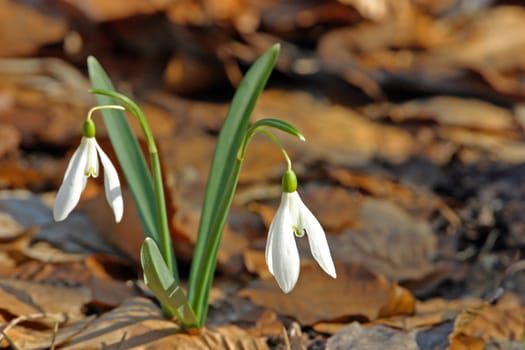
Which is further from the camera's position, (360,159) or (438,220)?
(360,159)

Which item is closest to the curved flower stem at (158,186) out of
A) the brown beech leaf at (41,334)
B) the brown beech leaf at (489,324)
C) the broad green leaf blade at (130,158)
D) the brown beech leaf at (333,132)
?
the broad green leaf blade at (130,158)

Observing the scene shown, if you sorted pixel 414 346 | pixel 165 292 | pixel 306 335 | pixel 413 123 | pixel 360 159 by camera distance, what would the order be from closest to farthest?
pixel 165 292, pixel 414 346, pixel 306 335, pixel 360 159, pixel 413 123

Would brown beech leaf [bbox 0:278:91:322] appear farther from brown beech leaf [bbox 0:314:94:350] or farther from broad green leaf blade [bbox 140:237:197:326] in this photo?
broad green leaf blade [bbox 140:237:197:326]

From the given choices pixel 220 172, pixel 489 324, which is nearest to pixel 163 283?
pixel 220 172

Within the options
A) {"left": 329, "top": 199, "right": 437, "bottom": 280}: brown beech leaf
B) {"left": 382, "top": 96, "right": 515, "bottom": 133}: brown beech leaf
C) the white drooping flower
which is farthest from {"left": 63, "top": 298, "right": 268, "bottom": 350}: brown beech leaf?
{"left": 382, "top": 96, "right": 515, "bottom": 133}: brown beech leaf

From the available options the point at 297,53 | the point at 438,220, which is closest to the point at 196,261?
the point at 438,220

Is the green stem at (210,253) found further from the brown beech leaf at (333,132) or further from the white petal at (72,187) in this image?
the brown beech leaf at (333,132)

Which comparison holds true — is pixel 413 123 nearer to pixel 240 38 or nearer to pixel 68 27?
pixel 240 38

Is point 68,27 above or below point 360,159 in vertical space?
above
